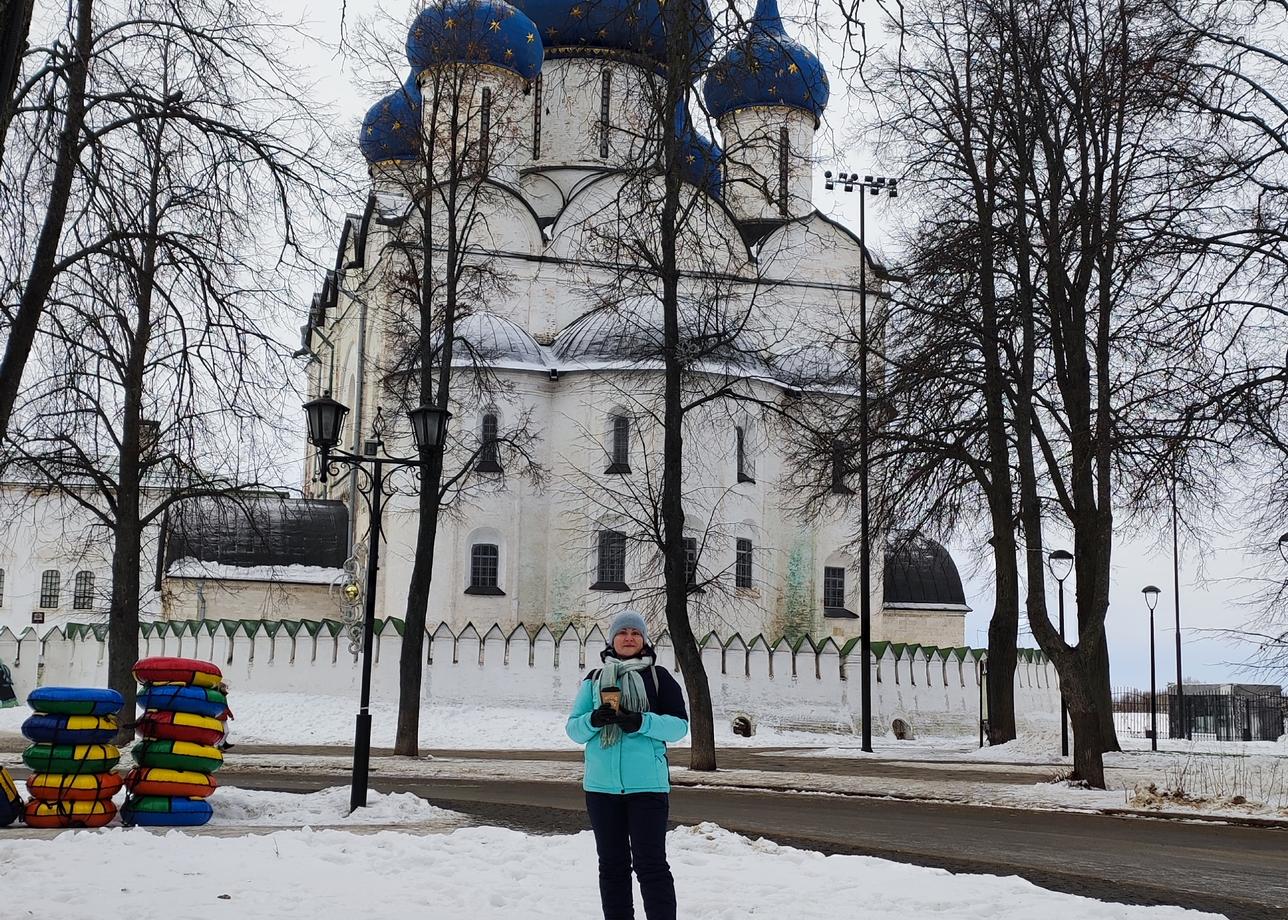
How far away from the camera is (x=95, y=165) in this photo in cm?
888

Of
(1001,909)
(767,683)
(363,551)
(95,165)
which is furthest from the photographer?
(363,551)

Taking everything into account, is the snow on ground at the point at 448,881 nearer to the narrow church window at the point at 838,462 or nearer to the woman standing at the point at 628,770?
the woman standing at the point at 628,770

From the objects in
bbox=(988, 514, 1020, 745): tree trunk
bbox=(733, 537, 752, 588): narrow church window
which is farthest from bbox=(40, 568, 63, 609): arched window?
bbox=(988, 514, 1020, 745): tree trunk

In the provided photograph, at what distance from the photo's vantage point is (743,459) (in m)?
40.3

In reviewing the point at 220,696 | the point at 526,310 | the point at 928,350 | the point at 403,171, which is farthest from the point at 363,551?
the point at 220,696

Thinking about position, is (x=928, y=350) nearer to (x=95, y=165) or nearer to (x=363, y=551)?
(x=95, y=165)

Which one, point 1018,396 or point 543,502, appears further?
point 543,502

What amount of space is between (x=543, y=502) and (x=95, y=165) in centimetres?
3089

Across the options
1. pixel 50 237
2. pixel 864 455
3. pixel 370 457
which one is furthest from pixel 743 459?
pixel 50 237

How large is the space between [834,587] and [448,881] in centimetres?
3475

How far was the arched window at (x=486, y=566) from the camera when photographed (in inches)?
1526

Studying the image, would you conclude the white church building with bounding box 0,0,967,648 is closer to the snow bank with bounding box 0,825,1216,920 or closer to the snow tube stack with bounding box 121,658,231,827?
the snow tube stack with bounding box 121,658,231,827

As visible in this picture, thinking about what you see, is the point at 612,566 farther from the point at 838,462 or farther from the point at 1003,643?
the point at 838,462

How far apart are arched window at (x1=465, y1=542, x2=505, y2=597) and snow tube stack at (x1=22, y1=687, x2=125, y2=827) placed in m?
27.2
